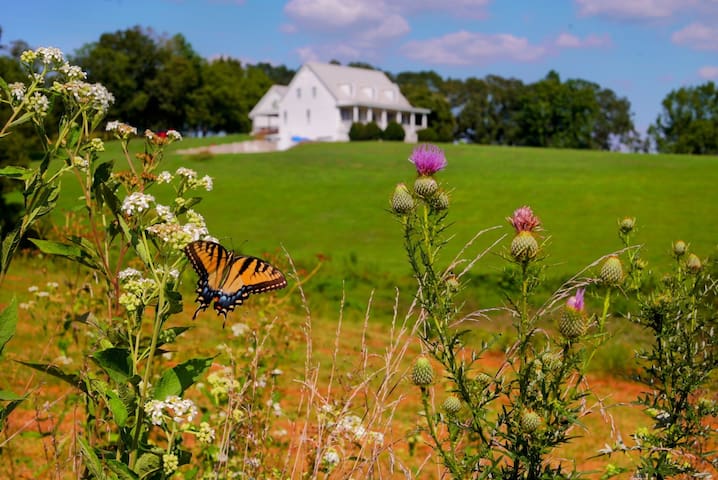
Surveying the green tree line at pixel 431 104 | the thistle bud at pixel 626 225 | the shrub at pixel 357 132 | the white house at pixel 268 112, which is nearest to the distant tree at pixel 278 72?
the green tree line at pixel 431 104

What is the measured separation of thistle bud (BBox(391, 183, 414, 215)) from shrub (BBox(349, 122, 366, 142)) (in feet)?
171

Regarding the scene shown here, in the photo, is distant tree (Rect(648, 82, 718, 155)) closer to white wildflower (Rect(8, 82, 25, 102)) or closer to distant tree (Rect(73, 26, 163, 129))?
distant tree (Rect(73, 26, 163, 129))

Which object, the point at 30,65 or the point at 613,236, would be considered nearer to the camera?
the point at 30,65

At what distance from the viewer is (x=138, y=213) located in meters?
1.69

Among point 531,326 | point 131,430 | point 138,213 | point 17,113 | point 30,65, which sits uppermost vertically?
point 30,65

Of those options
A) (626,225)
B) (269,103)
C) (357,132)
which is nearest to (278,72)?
(269,103)

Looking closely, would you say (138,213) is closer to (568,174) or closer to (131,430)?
(131,430)

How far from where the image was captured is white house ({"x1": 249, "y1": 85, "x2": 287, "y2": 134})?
67.1 metres

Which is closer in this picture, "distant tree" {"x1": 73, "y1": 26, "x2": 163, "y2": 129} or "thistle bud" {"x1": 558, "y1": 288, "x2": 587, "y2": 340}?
"thistle bud" {"x1": 558, "y1": 288, "x2": 587, "y2": 340}

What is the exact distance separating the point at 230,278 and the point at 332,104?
5629 cm

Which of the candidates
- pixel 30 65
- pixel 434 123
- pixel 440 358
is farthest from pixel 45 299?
pixel 434 123

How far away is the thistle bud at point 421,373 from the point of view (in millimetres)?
→ 2389

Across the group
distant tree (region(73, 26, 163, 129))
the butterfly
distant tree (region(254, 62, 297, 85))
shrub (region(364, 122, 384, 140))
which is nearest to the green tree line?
distant tree (region(73, 26, 163, 129))

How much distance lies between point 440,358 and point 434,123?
69644 millimetres
